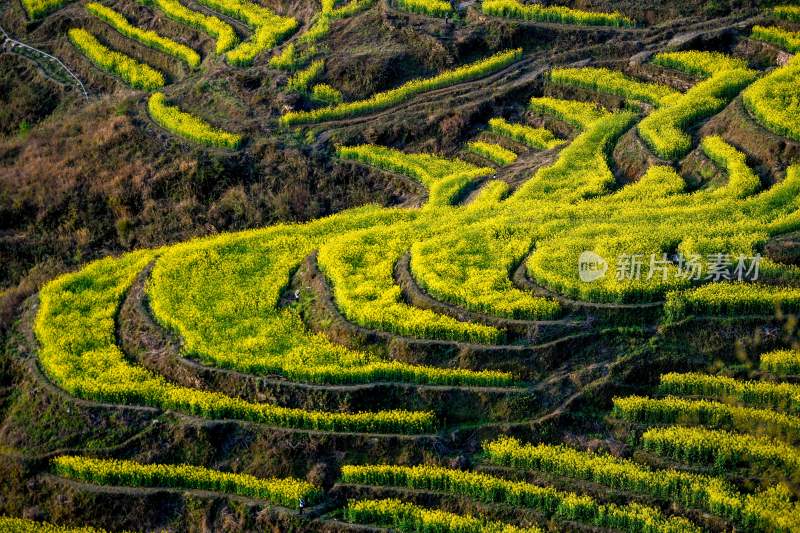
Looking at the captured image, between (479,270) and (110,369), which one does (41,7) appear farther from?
(479,270)

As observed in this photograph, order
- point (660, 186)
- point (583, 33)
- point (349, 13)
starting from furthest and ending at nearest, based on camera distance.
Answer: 1. point (349, 13)
2. point (583, 33)
3. point (660, 186)

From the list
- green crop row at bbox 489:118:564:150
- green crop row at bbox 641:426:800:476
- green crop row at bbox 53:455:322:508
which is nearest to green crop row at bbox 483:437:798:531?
green crop row at bbox 641:426:800:476

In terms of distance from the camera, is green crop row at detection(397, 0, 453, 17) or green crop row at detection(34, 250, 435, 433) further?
green crop row at detection(397, 0, 453, 17)

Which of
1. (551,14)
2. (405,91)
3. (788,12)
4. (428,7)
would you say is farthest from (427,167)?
(788,12)

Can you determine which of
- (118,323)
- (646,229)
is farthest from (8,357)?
(646,229)

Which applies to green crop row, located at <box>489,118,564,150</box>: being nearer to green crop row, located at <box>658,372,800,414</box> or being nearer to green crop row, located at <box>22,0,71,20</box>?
green crop row, located at <box>658,372,800,414</box>

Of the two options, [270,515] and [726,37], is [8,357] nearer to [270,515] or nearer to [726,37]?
[270,515]

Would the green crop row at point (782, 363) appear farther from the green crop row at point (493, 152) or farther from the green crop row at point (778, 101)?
the green crop row at point (493, 152)
